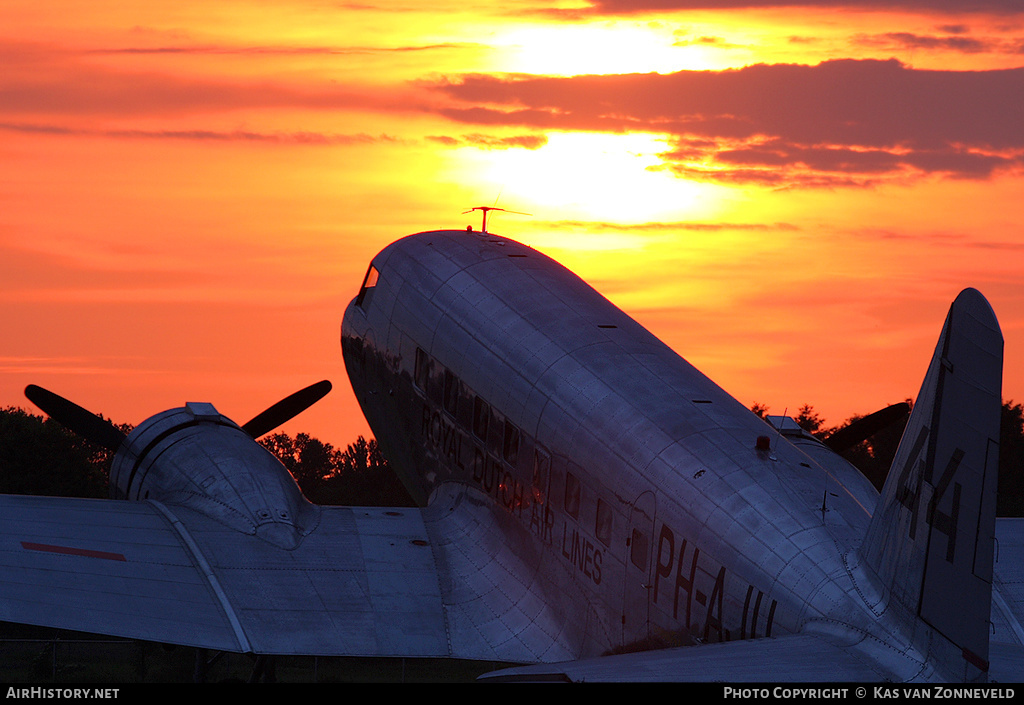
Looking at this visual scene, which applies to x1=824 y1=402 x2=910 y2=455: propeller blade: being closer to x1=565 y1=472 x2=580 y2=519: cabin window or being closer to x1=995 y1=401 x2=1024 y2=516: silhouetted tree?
x1=565 y1=472 x2=580 y2=519: cabin window

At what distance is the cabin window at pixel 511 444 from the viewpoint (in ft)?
60.1

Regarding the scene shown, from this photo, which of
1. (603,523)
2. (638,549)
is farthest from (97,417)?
(638,549)

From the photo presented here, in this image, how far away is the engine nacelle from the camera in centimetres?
1942

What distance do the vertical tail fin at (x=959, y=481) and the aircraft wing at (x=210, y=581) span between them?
7.96m

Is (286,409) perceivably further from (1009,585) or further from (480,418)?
(1009,585)

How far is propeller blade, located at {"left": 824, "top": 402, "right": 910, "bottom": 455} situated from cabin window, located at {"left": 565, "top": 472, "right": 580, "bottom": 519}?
276 inches

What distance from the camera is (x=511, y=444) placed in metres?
18.5

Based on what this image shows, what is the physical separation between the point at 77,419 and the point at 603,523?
11.4 meters

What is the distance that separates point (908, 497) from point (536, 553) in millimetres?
7023

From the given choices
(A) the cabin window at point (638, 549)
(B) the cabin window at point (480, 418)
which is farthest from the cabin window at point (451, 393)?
(A) the cabin window at point (638, 549)

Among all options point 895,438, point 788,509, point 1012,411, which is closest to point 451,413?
point 788,509

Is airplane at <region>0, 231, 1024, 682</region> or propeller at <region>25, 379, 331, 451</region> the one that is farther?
propeller at <region>25, 379, 331, 451</region>

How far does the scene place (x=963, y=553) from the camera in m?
11.2

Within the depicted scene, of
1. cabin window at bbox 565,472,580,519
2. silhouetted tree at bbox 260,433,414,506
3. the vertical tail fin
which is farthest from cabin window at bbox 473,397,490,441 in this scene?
silhouetted tree at bbox 260,433,414,506
